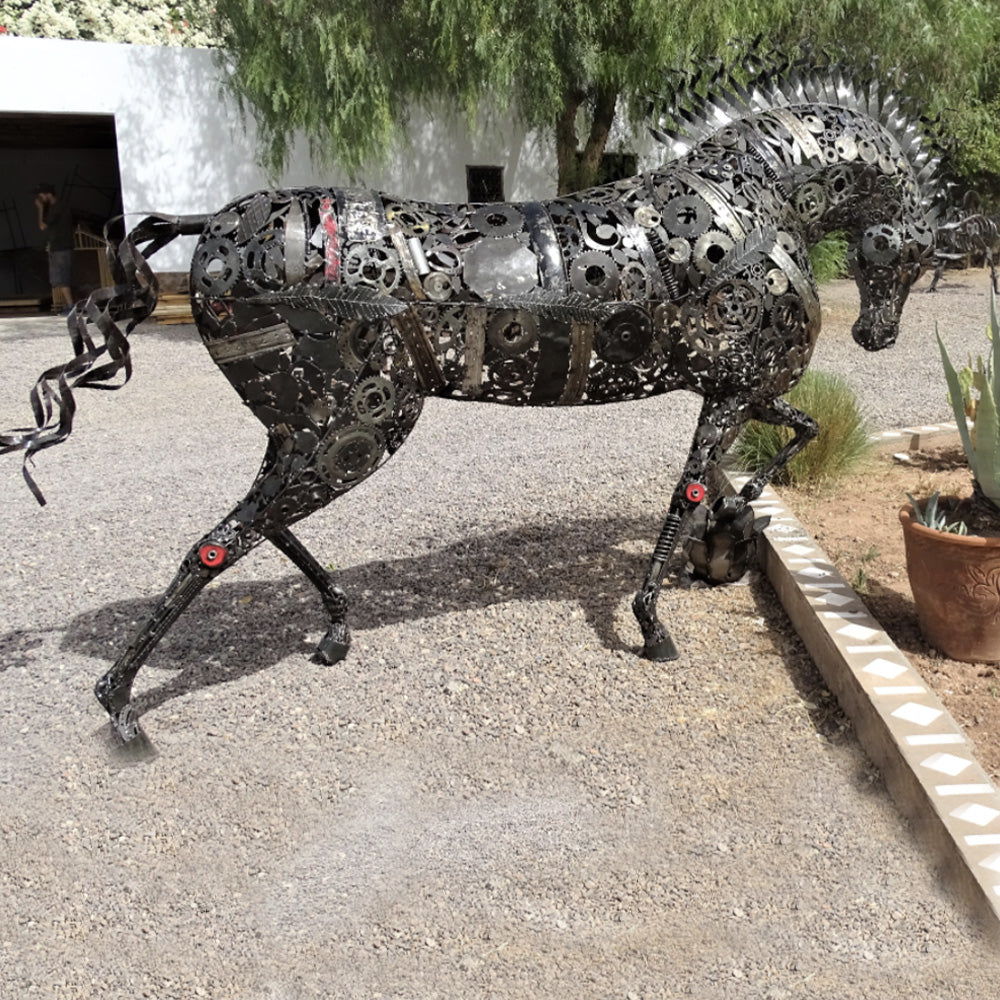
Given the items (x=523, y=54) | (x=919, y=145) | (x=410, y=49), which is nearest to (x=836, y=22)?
(x=523, y=54)

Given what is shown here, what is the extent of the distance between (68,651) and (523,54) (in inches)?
311

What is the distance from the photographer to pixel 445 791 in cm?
302

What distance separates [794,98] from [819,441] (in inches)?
82.4

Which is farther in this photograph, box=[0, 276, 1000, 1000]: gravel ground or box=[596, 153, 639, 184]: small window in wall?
box=[596, 153, 639, 184]: small window in wall

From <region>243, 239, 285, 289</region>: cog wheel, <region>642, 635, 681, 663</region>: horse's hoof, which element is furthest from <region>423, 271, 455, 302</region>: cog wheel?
<region>642, 635, 681, 663</region>: horse's hoof

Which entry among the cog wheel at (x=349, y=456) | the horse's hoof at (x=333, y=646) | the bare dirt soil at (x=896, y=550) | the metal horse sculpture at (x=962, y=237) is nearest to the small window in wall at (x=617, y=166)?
the bare dirt soil at (x=896, y=550)

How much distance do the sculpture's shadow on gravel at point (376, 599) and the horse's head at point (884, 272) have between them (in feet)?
4.68

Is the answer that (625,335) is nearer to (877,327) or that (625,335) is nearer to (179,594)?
(877,327)

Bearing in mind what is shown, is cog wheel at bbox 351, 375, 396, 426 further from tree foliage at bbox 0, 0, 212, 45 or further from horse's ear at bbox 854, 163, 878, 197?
tree foliage at bbox 0, 0, 212, 45

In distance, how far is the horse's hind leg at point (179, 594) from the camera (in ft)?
10.2

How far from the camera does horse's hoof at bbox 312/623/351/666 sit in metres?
3.79

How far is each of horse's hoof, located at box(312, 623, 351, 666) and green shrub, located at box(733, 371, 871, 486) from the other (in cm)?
249

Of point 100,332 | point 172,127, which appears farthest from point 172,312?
point 100,332

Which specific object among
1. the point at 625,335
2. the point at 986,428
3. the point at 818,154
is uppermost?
the point at 818,154
